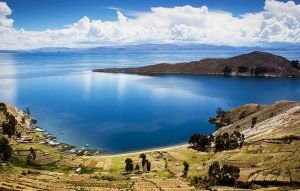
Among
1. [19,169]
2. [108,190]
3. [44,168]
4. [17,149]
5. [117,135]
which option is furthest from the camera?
[117,135]

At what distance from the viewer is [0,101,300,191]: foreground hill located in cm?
10444

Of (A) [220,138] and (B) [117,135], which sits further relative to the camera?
(B) [117,135]

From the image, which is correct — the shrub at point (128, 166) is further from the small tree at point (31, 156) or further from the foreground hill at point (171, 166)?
the small tree at point (31, 156)

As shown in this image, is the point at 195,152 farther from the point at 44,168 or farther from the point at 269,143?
the point at 44,168

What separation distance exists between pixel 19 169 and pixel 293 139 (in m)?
98.4

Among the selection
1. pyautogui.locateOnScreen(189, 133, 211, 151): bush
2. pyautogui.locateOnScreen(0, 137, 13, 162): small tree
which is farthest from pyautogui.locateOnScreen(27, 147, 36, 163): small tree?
pyautogui.locateOnScreen(189, 133, 211, 151): bush

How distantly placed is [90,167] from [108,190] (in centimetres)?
4702

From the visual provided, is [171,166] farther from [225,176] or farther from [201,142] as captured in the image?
[225,176]

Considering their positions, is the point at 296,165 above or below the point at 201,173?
above

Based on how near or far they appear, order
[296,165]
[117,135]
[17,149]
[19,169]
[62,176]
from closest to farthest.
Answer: [296,165] < [62,176] < [19,169] < [17,149] < [117,135]

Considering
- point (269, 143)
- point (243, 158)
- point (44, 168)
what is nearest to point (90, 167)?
point (44, 168)

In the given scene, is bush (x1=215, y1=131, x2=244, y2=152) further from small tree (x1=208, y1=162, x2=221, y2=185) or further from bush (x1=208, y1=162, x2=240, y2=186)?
bush (x1=208, y1=162, x2=240, y2=186)

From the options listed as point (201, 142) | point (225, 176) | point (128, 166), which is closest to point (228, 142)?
point (201, 142)

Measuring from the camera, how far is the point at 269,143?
147 m
